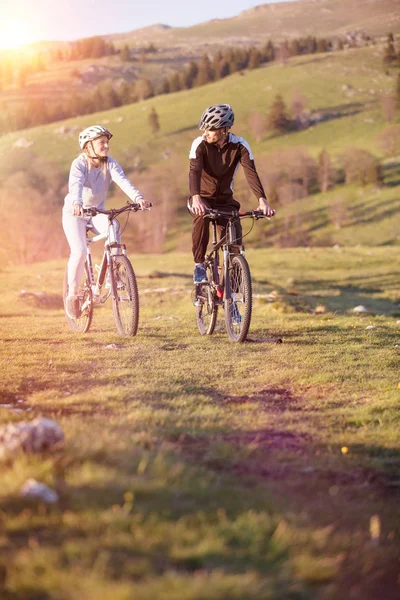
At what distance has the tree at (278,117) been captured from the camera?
161m

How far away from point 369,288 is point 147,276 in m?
10.8

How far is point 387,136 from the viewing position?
459 ft

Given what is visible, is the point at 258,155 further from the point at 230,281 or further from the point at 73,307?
the point at 230,281

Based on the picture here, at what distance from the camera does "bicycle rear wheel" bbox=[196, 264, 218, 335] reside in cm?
1119

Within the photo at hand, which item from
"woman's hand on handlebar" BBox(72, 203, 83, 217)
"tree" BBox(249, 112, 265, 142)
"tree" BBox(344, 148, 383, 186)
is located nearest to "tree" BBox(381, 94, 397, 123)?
"tree" BBox(344, 148, 383, 186)

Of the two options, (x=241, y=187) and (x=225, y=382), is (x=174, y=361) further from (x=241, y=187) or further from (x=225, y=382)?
(x=241, y=187)

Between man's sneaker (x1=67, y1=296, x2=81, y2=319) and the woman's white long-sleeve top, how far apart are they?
6.20 feet

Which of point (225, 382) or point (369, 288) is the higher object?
point (225, 382)

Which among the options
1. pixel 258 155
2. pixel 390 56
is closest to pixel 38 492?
pixel 258 155

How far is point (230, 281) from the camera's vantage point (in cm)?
1062

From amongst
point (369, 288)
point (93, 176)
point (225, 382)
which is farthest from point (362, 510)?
point (369, 288)

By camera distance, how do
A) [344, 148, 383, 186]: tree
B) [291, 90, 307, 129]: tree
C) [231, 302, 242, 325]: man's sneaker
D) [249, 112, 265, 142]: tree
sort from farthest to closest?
[291, 90, 307, 129]: tree < [249, 112, 265, 142]: tree < [344, 148, 383, 186]: tree < [231, 302, 242, 325]: man's sneaker

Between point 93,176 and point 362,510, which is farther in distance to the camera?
point 93,176

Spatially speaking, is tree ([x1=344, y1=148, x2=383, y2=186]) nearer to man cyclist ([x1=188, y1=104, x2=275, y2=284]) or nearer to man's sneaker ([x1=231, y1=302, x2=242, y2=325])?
man cyclist ([x1=188, y1=104, x2=275, y2=284])
